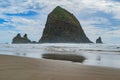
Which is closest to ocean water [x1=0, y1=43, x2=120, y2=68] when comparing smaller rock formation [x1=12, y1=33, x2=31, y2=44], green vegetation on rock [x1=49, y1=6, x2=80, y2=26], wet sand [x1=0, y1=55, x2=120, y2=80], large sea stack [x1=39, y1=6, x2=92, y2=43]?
wet sand [x1=0, y1=55, x2=120, y2=80]

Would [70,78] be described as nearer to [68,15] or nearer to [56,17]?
[56,17]

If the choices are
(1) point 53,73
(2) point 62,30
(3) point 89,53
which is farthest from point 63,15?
(1) point 53,73

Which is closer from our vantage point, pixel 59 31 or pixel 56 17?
pixel 59 31

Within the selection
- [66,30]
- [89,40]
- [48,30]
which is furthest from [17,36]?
[89,40]

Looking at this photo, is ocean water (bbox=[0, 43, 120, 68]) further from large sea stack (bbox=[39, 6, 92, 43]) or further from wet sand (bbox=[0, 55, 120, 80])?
large sea stack (bbox=[39, 6, 92, 43])

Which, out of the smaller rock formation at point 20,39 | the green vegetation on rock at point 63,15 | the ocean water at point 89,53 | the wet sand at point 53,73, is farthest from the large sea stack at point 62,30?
the wet sand at point 53,73

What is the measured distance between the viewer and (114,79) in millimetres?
5656

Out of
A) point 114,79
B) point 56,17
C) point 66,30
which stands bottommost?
point 114,79

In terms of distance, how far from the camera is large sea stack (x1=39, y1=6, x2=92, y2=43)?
78650 millimetres

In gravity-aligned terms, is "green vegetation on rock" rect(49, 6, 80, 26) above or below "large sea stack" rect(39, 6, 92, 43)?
above

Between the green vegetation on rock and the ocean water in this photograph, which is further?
the green vegetation on rock

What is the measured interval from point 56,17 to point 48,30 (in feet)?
27.0

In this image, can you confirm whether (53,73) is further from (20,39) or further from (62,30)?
(20,39)

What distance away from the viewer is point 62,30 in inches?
3196
